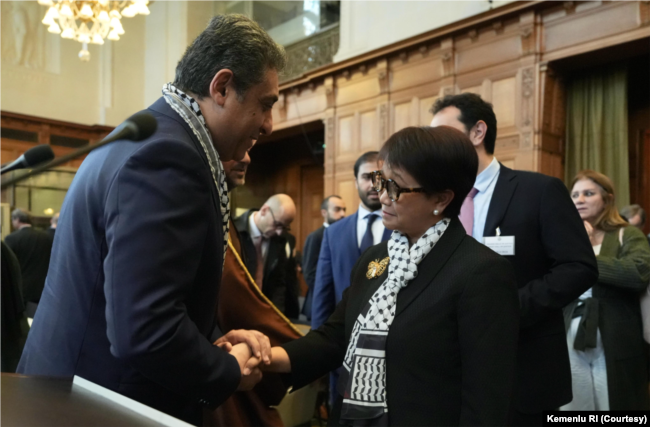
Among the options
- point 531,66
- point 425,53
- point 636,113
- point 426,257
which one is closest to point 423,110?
point 425,53

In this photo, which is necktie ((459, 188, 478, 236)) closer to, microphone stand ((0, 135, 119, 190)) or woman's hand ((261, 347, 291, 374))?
woman's hand ((261, 347, 291, 374))

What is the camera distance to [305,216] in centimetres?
1069

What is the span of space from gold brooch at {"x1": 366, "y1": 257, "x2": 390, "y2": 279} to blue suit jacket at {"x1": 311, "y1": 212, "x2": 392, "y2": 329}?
4.96ft

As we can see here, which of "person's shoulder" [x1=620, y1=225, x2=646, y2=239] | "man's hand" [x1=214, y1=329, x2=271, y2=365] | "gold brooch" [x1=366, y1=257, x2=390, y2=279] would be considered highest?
"person's shoulder" [x1=620, y1=225, x2=646, y2=239]

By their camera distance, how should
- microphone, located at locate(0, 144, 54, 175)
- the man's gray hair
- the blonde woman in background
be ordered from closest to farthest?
microphone, located at locate(0, 144, 54, 175) < the blonde woman in background < the man's gray hair

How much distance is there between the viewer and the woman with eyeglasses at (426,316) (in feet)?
4.05

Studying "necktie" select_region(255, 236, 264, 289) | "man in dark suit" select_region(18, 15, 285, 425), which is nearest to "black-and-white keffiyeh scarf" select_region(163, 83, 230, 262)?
"man in dark suit" select_region(18, 15, 285, 425)

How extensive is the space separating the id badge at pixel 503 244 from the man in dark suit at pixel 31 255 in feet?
14.5

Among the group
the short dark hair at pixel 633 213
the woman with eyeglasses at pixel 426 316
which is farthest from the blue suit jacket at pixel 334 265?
the short dark hair at pixel 633 213

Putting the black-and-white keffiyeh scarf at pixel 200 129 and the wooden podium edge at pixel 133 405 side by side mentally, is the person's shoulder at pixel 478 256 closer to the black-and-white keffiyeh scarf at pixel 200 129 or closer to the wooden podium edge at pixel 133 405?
the black-and-white keffiyeh scarf at pixel 200 129

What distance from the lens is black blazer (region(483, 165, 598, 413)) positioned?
1731 millimetres

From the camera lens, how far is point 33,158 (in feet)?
2.95

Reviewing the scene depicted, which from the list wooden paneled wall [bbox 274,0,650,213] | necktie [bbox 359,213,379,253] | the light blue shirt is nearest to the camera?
the light blue shirt

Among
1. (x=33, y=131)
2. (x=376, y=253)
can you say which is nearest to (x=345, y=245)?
(x=376, y=253)
